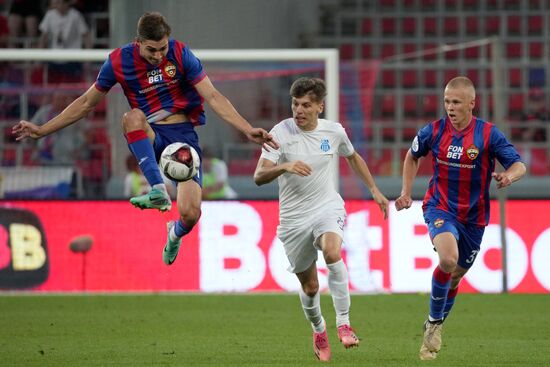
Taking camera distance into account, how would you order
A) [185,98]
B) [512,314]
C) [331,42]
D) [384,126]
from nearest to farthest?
[185,98] → [512,314] → [384,126] → [331,42]

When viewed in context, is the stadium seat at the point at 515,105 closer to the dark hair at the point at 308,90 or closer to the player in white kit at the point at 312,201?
the player in white kit at the point at 312,201

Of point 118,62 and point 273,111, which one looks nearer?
point 118,62

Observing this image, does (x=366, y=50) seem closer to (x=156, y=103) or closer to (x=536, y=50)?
(x=536, y=50)

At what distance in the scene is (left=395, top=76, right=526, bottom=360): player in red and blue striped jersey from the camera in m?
8.71

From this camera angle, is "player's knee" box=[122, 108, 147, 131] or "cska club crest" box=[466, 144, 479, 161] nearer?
"cska club crest" box=[466, 144, 479, 161]

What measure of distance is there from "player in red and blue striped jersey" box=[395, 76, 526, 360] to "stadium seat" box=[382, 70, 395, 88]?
1214cm

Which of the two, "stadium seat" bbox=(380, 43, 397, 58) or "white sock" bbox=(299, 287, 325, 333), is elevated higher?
"stadium seat" bbox=(380, 43, 397, 58)

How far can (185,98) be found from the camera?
921 centimetres

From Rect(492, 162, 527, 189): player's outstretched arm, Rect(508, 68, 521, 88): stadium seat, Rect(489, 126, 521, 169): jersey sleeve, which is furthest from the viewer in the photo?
Rect(508, 68, 521, 88): stadium seat

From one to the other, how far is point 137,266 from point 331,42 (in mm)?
8772

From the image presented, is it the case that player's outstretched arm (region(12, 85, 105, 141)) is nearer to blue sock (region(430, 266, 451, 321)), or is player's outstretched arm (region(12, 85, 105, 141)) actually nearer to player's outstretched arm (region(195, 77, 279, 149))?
player's outstretched arm (region(195, 77, 279, 149))

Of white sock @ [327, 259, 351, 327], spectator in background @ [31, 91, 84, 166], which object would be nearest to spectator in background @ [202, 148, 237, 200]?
spectator in background @ [31, 91, 84, 166]

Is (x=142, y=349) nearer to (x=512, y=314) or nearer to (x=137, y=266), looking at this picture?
(x=512, y=314)

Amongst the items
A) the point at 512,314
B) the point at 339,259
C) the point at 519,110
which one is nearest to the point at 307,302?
the point at 339,259
